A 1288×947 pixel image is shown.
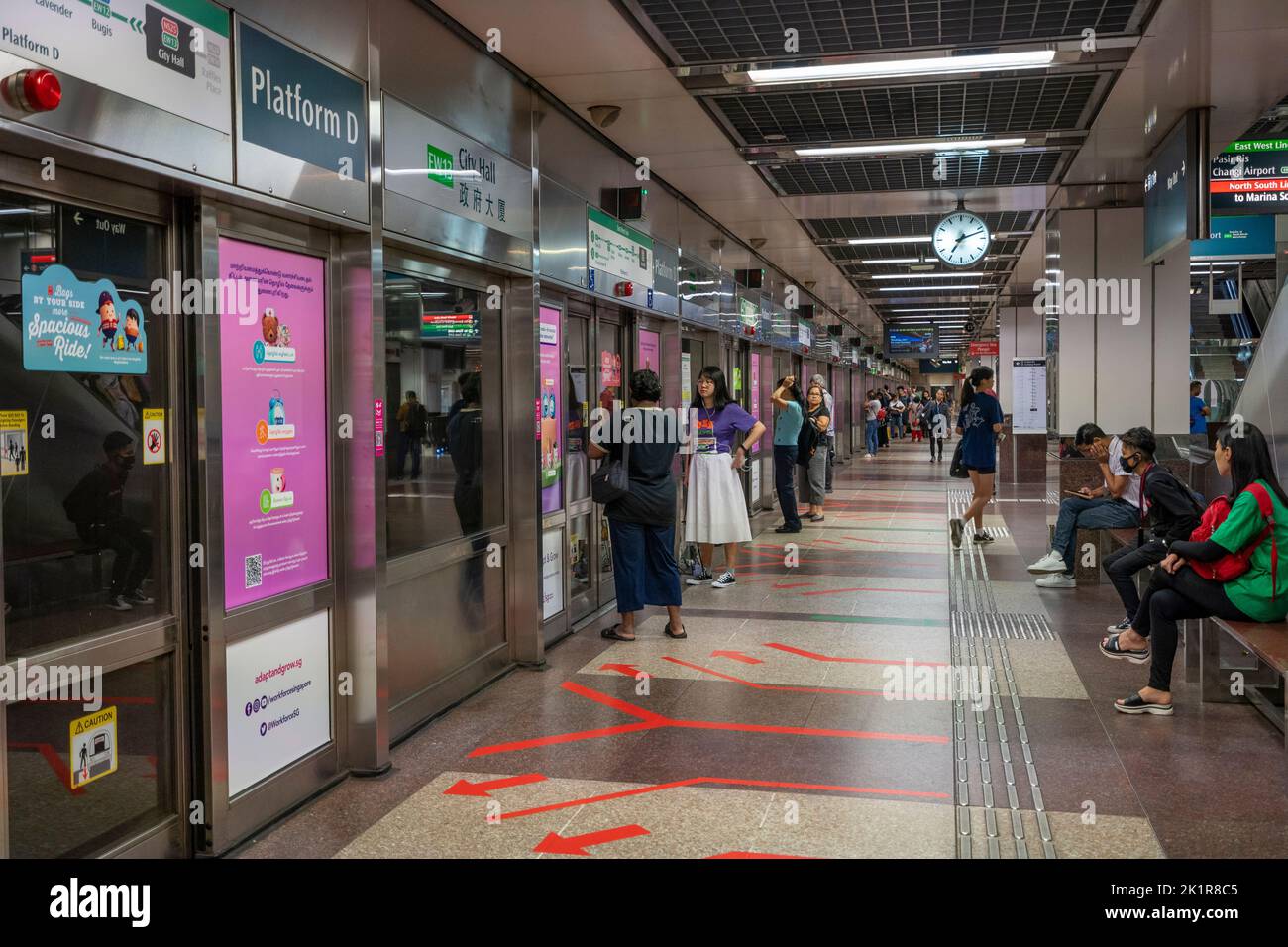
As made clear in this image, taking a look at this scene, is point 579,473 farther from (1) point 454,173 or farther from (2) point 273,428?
(2) point 273,428

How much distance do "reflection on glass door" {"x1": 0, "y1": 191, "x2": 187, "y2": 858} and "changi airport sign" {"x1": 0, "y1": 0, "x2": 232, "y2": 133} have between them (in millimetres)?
384

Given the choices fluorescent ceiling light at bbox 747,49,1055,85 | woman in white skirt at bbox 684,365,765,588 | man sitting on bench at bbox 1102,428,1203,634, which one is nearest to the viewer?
man sitting on bench at bbox 1102,428,1203,634

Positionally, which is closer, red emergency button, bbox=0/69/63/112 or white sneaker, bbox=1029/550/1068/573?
red emergency button, bbox=0/69/63/112

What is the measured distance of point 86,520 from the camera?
3277 millimetres

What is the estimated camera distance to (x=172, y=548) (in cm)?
362

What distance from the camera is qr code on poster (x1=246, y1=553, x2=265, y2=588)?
393cm

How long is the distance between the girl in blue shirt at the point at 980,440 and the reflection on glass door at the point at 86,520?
9015mm

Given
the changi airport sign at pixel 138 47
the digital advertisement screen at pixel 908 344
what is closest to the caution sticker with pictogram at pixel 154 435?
the changi airport sign at pixel 138 47

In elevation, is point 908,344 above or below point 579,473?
above

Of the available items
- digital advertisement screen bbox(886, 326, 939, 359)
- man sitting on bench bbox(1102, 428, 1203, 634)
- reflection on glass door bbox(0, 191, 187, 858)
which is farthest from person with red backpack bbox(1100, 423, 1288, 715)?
digital advertisement screen bbox(886, 326, 939, 359)

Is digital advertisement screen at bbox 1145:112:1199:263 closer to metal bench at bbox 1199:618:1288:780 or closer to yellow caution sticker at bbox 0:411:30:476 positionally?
metal bench at bbox 1199:618:1288:780

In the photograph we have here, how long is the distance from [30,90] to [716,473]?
6512 millimetres

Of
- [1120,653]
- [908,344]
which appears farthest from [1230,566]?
[908,344]

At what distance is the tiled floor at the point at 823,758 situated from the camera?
12.5 feet
